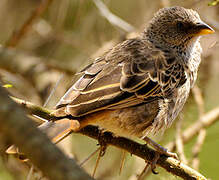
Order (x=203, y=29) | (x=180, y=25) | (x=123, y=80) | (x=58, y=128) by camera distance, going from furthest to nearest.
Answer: (x=180, y=25)
(x=203, y=29)
(x=123, y=80)
(x=58, y=128)

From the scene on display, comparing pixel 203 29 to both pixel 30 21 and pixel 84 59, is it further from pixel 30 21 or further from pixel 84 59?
pixel 84 59

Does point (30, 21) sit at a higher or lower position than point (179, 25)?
lower

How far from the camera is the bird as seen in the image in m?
3.13

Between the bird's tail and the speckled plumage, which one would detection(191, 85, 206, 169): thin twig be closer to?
the speckled plumage

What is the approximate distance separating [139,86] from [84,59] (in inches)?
111

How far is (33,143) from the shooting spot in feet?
4.67

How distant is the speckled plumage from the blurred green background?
321 millimetres

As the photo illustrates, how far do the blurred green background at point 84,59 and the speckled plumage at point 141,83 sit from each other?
1.05 ft

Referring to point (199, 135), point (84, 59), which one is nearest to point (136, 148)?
point (199, 135)

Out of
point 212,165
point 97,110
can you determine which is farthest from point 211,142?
point 97,110

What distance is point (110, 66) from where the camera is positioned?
360 cm

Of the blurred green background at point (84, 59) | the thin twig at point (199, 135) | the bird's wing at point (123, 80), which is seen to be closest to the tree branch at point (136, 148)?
the bird's wing at point (123, 80)

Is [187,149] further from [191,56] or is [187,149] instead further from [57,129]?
[57,129]

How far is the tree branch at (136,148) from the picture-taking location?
2932 millimetres
